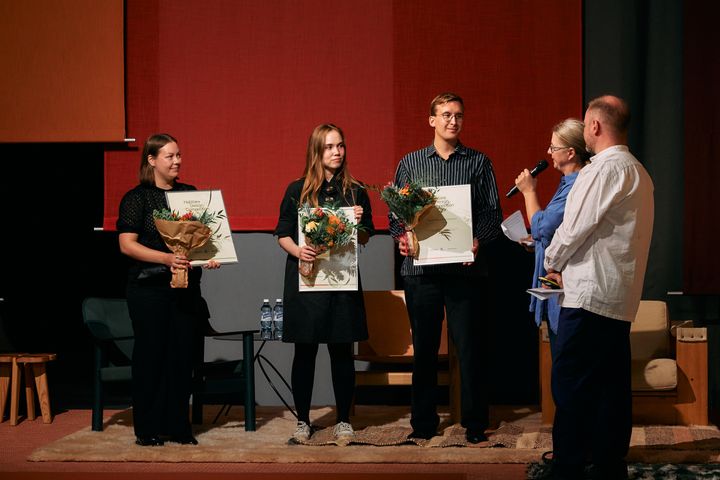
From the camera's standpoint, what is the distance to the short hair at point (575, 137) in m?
4.37

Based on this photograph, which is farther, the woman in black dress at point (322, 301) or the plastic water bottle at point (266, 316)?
the plastic water bottle at point (266, 316)

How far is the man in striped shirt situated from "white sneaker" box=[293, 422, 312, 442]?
54cm

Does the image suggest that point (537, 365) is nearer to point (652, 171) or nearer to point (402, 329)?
point (402, 329)

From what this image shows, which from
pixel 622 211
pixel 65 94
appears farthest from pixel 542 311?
pixel 65 94

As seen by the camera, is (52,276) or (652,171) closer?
(652,171)

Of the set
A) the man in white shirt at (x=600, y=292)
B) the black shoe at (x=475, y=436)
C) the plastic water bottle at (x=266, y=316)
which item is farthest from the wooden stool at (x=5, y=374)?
the man in white shirt at (x=600, y=292)

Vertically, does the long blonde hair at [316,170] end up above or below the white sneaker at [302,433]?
above

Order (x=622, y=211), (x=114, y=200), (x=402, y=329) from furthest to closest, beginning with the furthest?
(x=114, y=200)
(x=402, y=329)
(x=622, y=211)

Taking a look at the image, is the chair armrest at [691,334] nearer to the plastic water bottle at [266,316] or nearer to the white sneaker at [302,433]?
the white sneaker at [302,433]

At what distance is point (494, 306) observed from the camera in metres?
6.24

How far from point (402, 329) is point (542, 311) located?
4.76 feet

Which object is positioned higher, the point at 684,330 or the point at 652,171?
the point at 652,171

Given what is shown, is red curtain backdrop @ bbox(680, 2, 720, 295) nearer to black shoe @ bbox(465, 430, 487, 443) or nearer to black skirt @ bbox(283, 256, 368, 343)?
black shoe @ bbox(465, 430, 487, 443)

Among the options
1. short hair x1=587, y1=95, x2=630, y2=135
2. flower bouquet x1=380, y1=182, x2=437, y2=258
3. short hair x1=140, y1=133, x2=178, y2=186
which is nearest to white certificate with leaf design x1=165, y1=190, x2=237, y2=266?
short hair x1=140, y1=133, x2=178, y2=186
